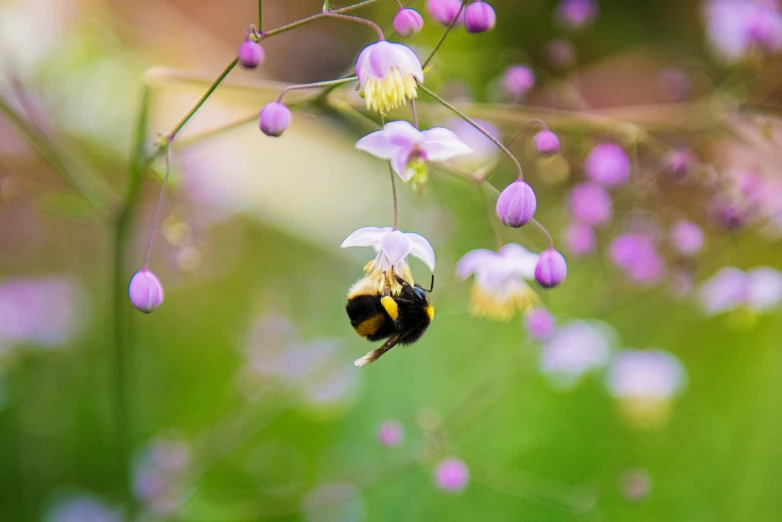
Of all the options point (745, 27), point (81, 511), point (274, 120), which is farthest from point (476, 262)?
point (81, 511)

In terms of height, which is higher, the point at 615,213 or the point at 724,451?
the point at 615,213

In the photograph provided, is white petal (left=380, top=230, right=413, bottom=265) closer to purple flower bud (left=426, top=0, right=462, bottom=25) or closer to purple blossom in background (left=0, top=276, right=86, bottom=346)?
purple flower bud (left=426, top=0, right=462, bottom=25)

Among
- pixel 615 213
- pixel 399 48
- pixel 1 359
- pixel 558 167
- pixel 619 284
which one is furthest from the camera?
pixel 1 359

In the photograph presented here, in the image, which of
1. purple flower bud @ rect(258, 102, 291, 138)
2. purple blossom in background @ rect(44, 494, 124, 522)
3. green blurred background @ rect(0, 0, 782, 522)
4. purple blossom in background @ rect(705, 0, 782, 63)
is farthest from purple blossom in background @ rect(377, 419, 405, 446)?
purple blossom in background @ rect(705, 0, 782, 63)

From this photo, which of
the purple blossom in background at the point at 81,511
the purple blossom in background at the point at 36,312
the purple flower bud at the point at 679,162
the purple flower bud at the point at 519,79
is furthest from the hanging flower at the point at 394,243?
the purple blossom in background at the point at 36,312

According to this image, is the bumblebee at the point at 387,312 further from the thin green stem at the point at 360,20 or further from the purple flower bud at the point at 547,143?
the thin green stem at the point at 360,20

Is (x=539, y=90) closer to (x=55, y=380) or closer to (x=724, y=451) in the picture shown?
(x=724, y=451)

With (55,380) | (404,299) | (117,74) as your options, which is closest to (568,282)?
(404,299)
